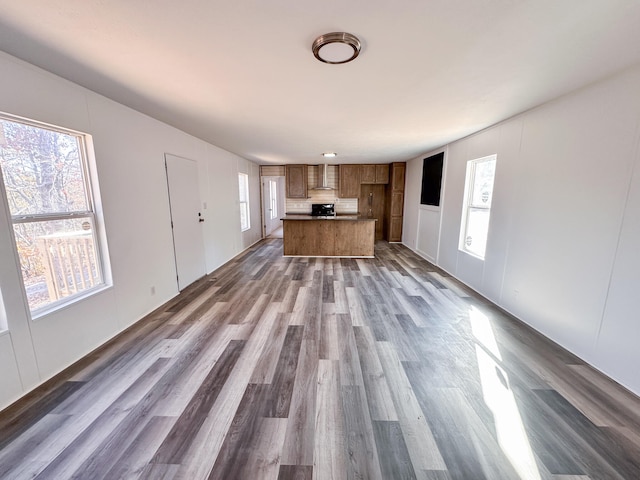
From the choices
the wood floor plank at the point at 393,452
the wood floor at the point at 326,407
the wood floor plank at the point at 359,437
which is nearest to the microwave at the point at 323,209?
the wood floor at the point at 326,407

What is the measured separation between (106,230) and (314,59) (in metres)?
2.57

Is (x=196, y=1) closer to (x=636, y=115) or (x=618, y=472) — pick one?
(x=636, y=115)

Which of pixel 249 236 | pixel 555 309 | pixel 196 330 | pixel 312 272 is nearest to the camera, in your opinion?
A: pixel 555 309

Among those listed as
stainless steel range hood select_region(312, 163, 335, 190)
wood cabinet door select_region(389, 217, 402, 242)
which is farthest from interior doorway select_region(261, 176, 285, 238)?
wood cabinet door select_region(389, 217, 402, 242)

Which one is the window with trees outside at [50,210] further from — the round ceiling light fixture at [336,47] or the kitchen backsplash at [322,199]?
the kitchen backsplash at [322,199]

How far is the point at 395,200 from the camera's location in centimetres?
728

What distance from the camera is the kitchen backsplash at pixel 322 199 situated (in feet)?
24.5

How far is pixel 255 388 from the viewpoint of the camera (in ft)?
6.16

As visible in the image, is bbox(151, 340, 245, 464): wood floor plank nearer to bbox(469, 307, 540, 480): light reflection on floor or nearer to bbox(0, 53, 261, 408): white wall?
bbox(0, 53, 261, 408): white wall

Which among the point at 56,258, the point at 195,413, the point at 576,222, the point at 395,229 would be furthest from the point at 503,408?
the point at 395,229

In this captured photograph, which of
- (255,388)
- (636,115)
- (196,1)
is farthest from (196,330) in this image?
(636,115)

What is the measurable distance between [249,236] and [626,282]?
6783 mm

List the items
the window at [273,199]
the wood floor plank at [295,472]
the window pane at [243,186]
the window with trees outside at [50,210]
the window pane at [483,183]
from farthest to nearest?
the window at [273,199] → the window pane at [243,186] → the window pane at [483,183] → the window with trees outside at [50,210] → the wood floor plank at [295,472]

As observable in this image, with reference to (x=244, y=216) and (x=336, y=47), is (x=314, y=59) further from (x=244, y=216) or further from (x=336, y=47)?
(x=244, y=216)
